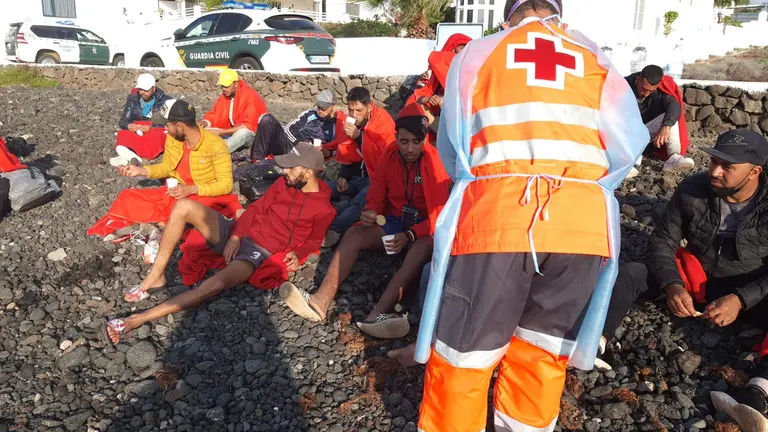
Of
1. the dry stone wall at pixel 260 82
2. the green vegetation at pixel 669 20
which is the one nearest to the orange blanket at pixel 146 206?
the dry stone wall at pixel 260 82

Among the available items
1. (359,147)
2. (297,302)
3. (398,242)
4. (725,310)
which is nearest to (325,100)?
(359,147)

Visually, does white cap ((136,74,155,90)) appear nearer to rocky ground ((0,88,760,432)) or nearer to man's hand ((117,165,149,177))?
man's hand ((117,165,149,177))

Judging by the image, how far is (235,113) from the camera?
723cm

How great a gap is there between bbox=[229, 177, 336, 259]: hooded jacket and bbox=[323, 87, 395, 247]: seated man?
648 millimetres

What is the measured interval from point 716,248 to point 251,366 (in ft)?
8.76

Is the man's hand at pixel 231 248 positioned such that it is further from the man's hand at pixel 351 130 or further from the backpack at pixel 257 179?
the man's hand at pixel 351 130

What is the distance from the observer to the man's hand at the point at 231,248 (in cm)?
405

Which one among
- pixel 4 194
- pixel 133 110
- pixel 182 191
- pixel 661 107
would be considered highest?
pixel 661 107

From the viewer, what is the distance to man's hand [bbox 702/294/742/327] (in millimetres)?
2992

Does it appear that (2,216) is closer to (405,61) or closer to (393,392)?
(393,392)

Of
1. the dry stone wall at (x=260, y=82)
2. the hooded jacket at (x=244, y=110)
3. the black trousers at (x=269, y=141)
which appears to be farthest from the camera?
the dry stone wall at (x=260, y=82)

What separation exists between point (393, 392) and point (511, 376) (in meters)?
1.06

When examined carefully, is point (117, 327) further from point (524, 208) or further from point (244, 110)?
point (244, 110)

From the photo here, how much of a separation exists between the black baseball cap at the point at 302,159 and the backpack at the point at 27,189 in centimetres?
291
